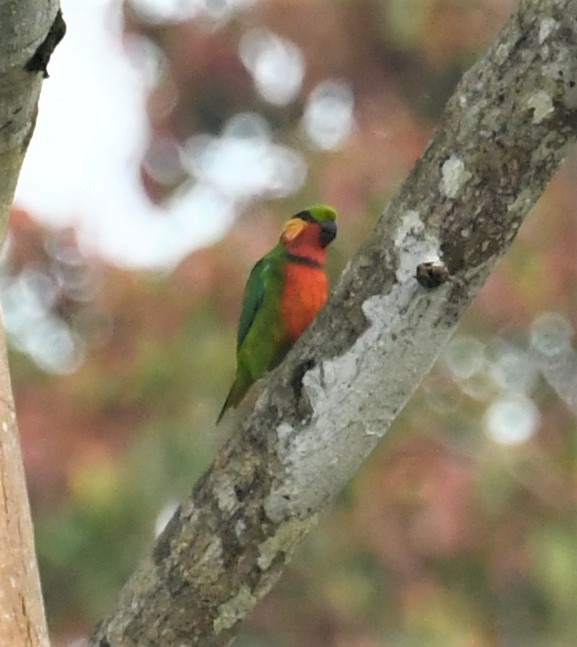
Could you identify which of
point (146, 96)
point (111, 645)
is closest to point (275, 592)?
point (146, 96)

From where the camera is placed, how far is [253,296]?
9.04ft

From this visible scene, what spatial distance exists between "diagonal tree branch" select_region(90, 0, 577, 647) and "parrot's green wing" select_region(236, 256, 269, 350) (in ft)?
3.61

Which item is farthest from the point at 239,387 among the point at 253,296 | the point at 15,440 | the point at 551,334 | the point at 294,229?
the point at 551,334

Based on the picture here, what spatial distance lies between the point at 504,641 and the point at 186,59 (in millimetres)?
2832

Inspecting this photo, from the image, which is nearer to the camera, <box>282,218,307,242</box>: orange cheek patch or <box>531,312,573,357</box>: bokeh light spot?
<box>282,218,307,242</box>: orange cheek patch

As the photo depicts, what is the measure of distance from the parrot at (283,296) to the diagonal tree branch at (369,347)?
37.0 inches

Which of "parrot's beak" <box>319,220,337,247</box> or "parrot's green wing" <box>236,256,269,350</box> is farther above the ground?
"parrot's beak" <box>319,220,337,247</box>

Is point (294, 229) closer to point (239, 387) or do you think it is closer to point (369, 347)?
point (239, 387)

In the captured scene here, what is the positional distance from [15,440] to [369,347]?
495mm

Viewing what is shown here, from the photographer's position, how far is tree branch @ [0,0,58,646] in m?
1.30

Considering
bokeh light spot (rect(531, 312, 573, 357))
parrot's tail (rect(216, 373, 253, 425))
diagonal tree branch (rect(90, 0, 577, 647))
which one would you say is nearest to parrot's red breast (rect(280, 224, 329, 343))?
parrot's tail (rect(216, 373, 253, 425))

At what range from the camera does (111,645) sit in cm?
163

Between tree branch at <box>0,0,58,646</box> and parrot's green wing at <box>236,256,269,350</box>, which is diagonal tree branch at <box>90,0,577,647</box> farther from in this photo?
parrot's green wing at <box>236,256,269,350</box>

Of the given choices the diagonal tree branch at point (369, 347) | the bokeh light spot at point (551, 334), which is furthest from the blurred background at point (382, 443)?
the diagonal tree branch at point (369, 347)
